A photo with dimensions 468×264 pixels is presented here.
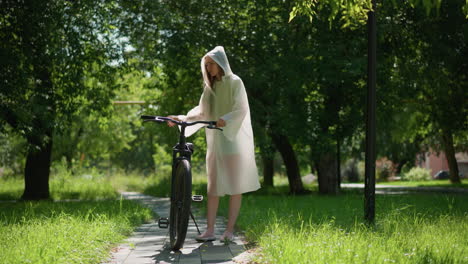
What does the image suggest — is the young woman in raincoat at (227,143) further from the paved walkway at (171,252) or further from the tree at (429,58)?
the tree at (429,58)

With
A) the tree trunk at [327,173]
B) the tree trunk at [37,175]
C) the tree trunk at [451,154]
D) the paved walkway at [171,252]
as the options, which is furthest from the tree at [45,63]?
the tree trunk at [451,154]

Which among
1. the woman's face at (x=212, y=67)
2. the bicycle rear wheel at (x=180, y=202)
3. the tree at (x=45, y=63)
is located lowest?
the bicycle rear wheel at (x=180, y=202)

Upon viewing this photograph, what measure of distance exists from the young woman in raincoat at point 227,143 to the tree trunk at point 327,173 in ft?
44.5

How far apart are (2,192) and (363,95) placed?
13.1 m

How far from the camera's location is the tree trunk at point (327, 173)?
19938 mm

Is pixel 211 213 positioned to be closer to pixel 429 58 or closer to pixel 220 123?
pixel 220 123

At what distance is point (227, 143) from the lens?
6543 mm

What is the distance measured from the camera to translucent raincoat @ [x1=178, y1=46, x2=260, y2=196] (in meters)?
6.46

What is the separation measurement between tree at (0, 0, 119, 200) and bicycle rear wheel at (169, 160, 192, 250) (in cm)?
738

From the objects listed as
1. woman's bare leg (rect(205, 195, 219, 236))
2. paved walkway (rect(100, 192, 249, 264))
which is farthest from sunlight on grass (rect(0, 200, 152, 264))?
woman's bare leg (rect(205, 195, 219, 236))

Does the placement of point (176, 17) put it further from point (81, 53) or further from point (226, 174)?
point (226, 174)

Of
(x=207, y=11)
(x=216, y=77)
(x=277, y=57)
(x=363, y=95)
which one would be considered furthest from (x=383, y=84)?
(x=216, y=77)

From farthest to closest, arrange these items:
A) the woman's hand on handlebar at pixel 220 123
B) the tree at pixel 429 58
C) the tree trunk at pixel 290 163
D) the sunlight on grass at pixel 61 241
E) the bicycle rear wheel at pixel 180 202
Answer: the tree trunk at pixel 290 163
the tree at pixel 429 58
the woman's hand on handlebar at pixel 220 123
the bicycle rear wheel at pixel 180 202
the sunlight on grass at pixel 61 241

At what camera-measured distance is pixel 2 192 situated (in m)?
20.3
